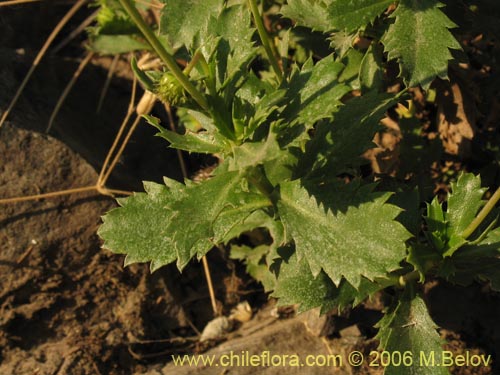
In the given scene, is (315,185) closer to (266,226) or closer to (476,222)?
(266,226)

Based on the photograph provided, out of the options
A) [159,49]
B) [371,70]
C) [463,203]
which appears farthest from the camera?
[371,70]

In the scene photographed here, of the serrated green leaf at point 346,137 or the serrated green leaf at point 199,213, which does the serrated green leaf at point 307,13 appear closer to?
the serrated green leaf at point 346,137

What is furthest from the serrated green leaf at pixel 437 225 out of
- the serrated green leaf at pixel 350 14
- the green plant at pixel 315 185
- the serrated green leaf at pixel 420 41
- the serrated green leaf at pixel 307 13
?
the serrated green leaf at pixel 307 13

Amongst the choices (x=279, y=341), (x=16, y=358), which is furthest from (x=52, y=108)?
(x=279, y=341)

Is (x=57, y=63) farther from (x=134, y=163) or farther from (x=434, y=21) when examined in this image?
(x=434, y=21)

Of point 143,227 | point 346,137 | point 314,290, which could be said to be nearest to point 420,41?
point 346,137

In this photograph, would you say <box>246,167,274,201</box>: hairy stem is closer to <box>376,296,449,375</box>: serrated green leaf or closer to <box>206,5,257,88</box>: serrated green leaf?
<box>206,5,257,88</box>: serrated green leaf
